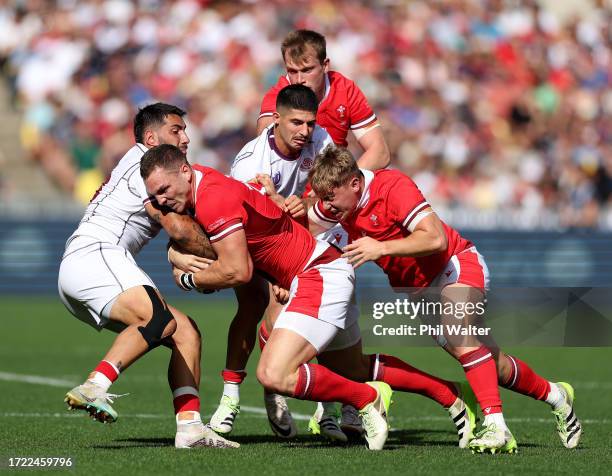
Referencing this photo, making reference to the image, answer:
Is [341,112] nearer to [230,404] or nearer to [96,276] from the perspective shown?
[230,404]

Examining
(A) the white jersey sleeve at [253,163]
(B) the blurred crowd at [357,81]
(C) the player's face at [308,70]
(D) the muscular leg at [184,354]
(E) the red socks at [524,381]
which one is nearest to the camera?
(D) the muscular leg at [184,354]

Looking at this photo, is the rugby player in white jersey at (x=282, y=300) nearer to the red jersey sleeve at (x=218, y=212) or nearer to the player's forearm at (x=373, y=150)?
the red jersey sleeve at (x=218, y=212)

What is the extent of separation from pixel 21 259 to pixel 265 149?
12.1m

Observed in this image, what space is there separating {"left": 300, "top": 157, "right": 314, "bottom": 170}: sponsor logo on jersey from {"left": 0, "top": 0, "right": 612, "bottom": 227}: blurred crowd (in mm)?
11828

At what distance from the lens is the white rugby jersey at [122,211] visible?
803 cm

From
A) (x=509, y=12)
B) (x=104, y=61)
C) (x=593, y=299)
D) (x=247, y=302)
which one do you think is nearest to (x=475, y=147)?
(x=509, y=12)

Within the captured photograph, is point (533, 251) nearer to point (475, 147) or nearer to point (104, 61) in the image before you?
point (475, 147)

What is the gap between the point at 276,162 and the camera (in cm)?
873

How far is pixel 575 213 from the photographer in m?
21.7

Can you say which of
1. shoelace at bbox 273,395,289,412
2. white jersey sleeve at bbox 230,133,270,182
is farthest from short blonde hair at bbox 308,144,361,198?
shoelace at bbox 273,395,289,412

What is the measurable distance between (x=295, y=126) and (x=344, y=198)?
38.0 inches

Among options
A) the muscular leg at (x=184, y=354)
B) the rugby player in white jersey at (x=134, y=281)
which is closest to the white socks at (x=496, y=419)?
the rugby player in white jersey at (x=134, y=281)

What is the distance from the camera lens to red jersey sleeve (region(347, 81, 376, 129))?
960 cm

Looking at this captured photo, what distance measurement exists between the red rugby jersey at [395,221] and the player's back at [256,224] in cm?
38
